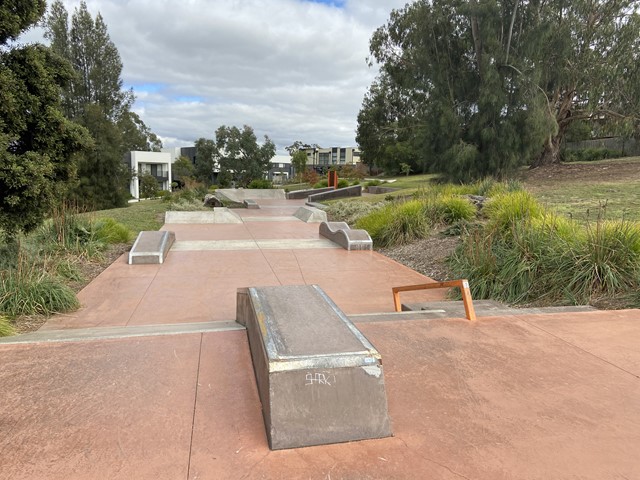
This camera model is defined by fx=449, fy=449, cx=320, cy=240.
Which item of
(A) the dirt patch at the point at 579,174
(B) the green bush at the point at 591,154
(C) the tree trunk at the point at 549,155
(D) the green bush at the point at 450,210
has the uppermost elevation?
(B) the green bush at the point at 591,154

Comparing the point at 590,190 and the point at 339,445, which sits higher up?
the point at 590,190

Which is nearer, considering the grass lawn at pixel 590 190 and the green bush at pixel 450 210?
the grass lawn at pixel 590 190

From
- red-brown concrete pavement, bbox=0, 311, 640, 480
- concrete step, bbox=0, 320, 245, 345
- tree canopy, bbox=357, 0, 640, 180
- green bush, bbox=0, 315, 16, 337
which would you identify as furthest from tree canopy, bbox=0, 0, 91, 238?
tree canopy, bbox=357, 0, 640, 180

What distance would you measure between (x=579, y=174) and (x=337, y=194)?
40.3ft

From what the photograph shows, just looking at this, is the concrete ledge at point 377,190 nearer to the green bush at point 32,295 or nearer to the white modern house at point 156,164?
the green bush at point 32,295

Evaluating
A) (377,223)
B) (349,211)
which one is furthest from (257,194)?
(377,223)

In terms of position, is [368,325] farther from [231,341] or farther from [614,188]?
[614,188]

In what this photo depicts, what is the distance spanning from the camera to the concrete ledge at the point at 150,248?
850 centimetres

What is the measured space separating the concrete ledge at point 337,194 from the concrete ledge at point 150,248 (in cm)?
1535

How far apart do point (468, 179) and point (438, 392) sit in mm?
18185

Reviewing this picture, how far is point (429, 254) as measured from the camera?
8977mm

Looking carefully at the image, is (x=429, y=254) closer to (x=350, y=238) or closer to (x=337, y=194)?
(x=350, y=238)

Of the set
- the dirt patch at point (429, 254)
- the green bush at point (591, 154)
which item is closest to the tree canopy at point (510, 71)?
the dirt patch at point (429, 254)

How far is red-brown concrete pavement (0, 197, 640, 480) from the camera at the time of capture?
7.59 feet
